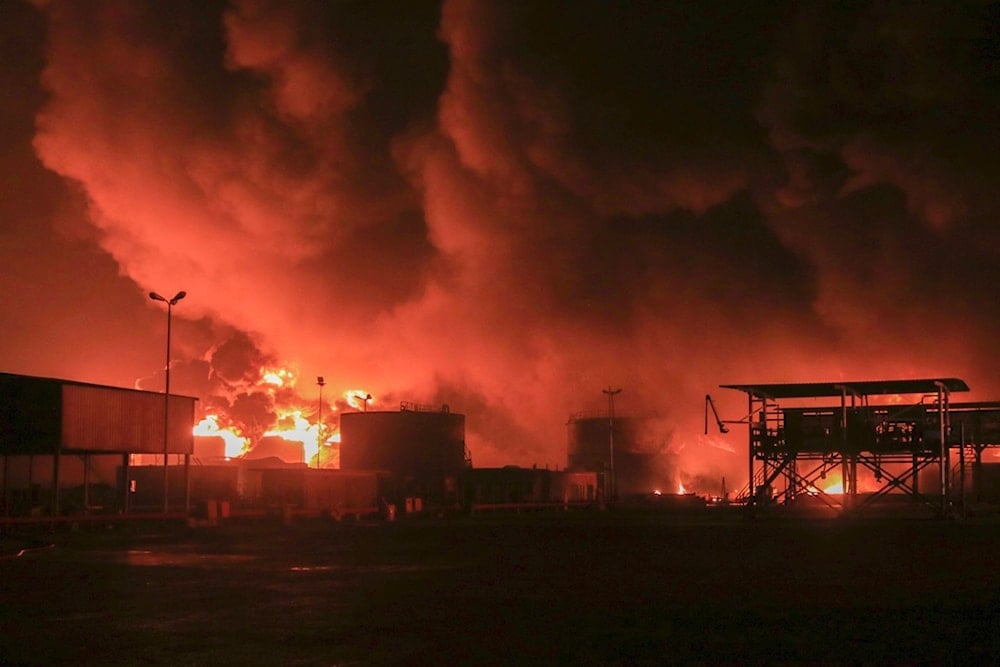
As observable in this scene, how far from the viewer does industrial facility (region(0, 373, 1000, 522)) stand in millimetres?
46906

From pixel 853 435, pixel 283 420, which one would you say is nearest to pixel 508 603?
pixel 853 435

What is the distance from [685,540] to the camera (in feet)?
108

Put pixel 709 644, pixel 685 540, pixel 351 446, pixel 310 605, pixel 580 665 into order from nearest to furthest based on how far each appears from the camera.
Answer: pixel 580 665 → pixel 709 644 → pixel 310 605 → pixel 685 540 → pixel 351 446

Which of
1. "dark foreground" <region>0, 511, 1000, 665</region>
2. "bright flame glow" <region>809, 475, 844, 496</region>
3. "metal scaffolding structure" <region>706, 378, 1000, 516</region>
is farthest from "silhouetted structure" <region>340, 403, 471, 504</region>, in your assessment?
"dark foreground" <region>0, 511, 1000, 665</region>

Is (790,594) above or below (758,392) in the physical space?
below

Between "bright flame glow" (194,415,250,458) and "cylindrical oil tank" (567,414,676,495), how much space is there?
31.3m

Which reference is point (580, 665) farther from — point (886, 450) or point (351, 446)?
point (351, 446)

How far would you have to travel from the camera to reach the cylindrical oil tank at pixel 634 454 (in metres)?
96.1

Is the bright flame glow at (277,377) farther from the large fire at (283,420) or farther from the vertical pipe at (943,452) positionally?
the vertical pipe at (943,452)

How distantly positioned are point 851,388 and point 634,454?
47.8 meters

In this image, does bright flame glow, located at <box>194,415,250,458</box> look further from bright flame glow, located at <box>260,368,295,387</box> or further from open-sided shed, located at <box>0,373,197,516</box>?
open-sided shed, located at <box>0,373,197,516</box>

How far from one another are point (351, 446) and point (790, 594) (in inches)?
2678

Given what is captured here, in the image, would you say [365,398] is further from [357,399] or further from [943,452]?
[943,452]

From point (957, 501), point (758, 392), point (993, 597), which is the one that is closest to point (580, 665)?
point (993, 597)
